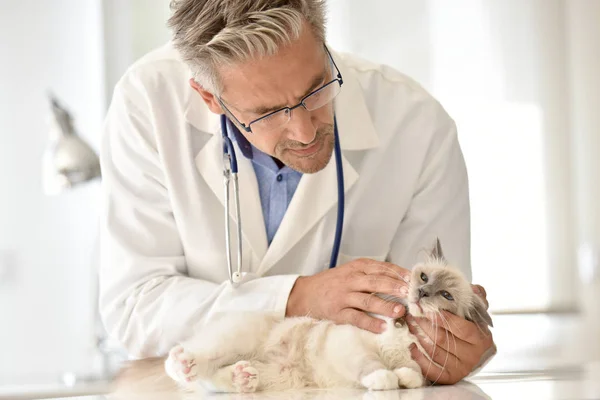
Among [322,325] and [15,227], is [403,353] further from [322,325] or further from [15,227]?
[15,227]

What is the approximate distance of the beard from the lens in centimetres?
155

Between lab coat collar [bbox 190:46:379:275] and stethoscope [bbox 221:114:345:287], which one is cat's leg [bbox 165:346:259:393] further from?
lab coat collar [bbox 190:46:379:275]

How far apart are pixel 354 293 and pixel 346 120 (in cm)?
56

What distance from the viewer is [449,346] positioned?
131 cm

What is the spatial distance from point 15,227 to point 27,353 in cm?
57

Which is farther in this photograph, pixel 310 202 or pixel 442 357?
pixel 310 202

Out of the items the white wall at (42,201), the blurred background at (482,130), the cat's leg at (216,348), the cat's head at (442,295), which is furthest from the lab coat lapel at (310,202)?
the white wall at (42,201)

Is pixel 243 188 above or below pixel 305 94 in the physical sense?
below

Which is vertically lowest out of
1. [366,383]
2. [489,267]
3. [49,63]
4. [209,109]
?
[489,267]

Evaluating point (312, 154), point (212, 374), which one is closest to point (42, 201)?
point (312, 154)

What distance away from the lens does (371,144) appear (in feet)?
5.74

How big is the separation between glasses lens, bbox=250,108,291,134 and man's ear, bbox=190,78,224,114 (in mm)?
122

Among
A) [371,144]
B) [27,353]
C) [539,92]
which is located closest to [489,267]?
[539,92]

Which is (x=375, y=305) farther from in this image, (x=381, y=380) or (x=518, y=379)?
(x=518, y=379)
